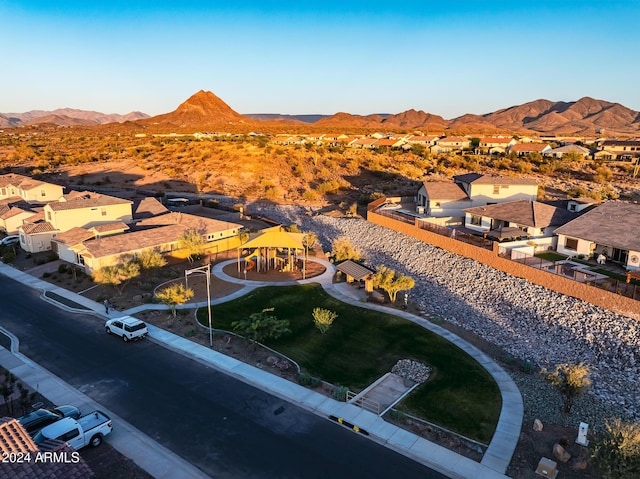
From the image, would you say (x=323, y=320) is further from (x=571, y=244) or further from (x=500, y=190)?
(x=500, y=190)

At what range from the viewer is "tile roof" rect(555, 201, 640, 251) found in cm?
3225

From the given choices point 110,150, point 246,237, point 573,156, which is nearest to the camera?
point 246,237

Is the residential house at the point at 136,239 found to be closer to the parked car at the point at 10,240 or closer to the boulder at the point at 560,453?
the parked car at the point at 10,240

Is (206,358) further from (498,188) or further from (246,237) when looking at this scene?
(498,188)

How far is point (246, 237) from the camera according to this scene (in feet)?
158

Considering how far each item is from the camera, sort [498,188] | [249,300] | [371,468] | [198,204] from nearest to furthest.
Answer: [371,468] → [249,300] → [498,188] → [198,204]

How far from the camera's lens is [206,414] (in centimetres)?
1977

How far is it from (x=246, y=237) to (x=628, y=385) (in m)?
36.4

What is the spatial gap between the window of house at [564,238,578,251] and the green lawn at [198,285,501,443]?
16964 millimetres

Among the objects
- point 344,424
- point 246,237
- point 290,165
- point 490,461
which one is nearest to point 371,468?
point 344,424

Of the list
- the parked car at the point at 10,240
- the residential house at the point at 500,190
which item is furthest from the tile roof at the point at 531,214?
the parked car at the point at 10,240

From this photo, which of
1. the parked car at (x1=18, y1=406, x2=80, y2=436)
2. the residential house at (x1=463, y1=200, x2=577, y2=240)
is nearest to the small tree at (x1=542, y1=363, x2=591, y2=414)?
the residential house at (x1=463, y1=200, x2=577, y2=240)

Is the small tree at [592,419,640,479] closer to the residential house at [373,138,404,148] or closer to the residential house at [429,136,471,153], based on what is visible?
the residential house at [429,136,471,153]

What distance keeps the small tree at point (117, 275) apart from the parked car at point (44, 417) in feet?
51.8
